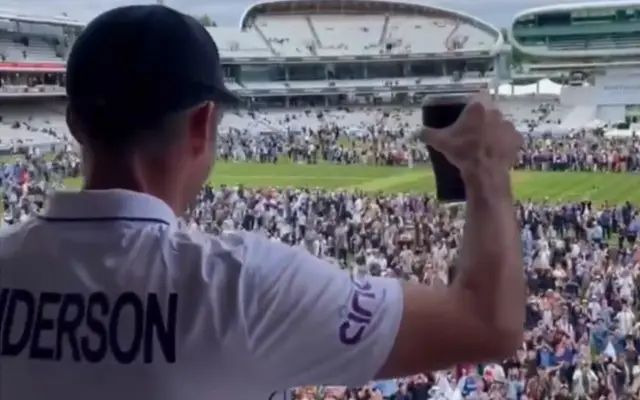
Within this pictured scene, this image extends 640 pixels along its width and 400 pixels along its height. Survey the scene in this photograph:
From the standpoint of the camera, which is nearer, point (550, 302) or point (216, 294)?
point (216, 294)

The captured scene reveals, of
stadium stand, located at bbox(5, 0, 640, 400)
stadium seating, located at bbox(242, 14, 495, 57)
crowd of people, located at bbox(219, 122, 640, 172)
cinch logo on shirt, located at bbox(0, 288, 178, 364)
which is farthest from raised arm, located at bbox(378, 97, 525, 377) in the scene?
crowd of people, located at bbox(219, 122, 640, 172)

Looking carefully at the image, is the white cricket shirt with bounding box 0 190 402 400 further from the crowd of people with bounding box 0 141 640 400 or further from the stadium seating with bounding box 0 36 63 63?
the stadium seating with bounding box 0 36 63 63

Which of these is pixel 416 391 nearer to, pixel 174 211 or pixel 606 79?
pixel 174 211

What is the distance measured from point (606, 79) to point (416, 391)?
3904mm

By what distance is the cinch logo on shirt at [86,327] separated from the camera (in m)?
0.49

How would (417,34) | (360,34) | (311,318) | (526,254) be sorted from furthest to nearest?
(360,34)
(417,34)
(526,254)
(311,318)

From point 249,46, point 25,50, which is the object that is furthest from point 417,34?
point 25,50

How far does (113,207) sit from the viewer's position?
529 millimetres

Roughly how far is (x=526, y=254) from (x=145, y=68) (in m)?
0.49

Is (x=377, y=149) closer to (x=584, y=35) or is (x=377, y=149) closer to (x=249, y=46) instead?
(x=249, y=46)

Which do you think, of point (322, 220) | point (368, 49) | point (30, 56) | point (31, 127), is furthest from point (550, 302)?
point (368, 49)

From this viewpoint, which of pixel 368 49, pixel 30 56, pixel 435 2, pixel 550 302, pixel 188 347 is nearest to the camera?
pixel 188 347

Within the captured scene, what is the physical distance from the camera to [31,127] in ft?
22.7

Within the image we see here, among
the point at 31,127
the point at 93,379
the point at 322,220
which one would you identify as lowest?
the point at 322,220
